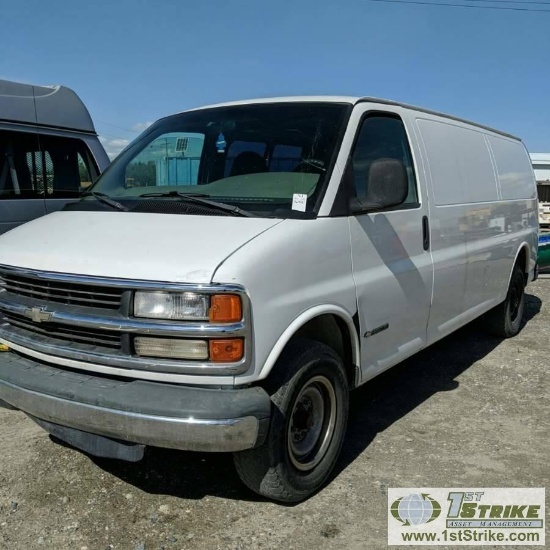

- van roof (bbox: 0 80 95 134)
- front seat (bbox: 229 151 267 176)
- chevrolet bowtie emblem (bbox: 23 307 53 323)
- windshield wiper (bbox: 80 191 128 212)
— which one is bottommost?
chevrolet bowtie emblem (bbox: 23 307 53 323)

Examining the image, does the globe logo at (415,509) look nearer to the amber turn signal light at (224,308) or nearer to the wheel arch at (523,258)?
the amber turn signal light at (224,308)

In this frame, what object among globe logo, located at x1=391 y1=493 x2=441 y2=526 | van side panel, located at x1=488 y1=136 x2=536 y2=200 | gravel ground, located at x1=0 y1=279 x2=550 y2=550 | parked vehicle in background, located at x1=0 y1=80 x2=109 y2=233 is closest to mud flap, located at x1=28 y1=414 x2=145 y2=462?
gravel ground, located at x1=0 y1=279 x2=550 y2=550

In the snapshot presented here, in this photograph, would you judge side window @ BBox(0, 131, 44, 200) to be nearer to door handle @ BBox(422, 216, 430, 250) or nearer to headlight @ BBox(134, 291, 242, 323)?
headlight @ BBox(134, 291, 242, 323)

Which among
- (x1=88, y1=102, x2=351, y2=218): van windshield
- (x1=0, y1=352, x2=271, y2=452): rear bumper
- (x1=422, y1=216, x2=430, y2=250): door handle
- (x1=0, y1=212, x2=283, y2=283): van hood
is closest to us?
(x1=0, y1=352, x2=271, y2=452): rear bumper

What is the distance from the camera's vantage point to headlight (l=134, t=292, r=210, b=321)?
2.78 meters

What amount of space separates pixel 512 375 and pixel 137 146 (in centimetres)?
396

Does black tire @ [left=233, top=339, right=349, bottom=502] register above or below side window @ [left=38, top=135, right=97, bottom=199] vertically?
below

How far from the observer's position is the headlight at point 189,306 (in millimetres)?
2764

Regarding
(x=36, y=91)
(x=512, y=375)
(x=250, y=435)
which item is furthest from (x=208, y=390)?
(x=36, y=91)

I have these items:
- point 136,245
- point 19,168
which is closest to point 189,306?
point 136,245

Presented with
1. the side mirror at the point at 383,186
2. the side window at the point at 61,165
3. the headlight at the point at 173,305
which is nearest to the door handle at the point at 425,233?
the side mirror at the point at 383,186

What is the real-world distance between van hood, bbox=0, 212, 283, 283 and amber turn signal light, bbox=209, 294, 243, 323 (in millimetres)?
107

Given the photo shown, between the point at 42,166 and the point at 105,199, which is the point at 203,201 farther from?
the point at 42,166

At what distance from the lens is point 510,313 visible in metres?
6.96
